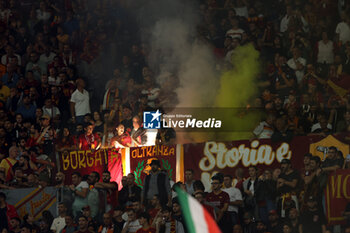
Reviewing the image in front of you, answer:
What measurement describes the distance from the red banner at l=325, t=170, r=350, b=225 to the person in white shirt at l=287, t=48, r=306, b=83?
357 cm

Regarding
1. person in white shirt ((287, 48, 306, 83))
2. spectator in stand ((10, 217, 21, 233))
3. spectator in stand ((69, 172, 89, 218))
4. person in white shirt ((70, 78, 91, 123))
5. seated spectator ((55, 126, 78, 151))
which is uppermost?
person in white shirt ((287, 48, 306, 83))

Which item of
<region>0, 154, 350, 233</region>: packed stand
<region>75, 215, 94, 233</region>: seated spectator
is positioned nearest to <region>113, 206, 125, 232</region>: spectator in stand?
<region>0, 154, 350, 233</region>: packed stand

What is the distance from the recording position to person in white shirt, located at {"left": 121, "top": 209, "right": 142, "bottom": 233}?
10992 millimetres

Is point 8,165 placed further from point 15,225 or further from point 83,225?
point 83,225

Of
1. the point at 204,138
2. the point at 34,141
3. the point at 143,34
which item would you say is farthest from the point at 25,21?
the point at 204,138

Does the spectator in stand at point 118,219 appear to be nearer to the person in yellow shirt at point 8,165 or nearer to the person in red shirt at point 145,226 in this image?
the person in red shirt at point 145,226

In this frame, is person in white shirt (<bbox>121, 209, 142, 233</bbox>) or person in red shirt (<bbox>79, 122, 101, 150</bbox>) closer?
person in white shirt (<bbox>121, 209, 142, 233</bbox>)

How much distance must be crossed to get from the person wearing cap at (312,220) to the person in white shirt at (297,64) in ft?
12.6

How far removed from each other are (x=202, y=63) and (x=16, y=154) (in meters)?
4.09

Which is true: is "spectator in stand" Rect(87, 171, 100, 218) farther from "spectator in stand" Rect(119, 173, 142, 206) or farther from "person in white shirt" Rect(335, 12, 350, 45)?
"person in white shirt" Rect(335, 12, 350, 45)

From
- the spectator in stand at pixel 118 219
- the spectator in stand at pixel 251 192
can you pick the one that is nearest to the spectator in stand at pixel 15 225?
the spectator in stand at pixel 118 219

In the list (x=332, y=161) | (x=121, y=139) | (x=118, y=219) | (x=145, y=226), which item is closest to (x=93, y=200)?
(x=118, y=219)

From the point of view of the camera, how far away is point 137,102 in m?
14.0

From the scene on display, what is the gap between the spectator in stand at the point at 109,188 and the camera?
11.6m
